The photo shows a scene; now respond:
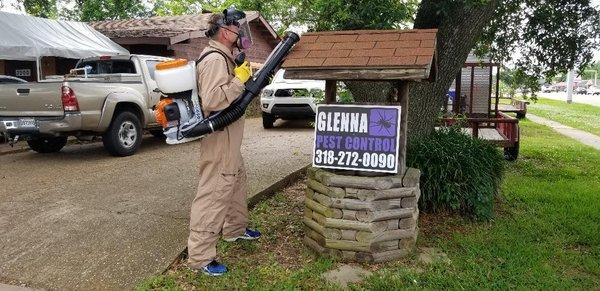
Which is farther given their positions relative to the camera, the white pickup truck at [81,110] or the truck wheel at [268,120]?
the truck wheel at [268,120]

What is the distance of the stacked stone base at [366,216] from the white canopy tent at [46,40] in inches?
362

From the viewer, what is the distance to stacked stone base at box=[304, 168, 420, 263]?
11.8 feet

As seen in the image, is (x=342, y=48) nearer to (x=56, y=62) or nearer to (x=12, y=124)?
(x=12, y=124)

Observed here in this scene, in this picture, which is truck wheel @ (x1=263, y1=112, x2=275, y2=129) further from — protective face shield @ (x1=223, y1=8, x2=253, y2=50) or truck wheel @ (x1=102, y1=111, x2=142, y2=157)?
protective face shield @ (x1=223, y1=8, x2=253, y2=50)

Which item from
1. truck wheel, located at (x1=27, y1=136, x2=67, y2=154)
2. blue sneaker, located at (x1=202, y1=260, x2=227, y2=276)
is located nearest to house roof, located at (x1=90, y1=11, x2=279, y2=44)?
truck wheel, located at (x1=27, y1=136, x2=67, y2=154)

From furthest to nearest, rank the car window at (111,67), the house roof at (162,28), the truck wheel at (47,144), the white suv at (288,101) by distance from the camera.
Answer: the house roof at (162,28) → the white suv at (288,101) → the car window at (111,67) → the truck wheel at (47,144)

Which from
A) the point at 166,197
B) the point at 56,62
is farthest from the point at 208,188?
the point at 56,62

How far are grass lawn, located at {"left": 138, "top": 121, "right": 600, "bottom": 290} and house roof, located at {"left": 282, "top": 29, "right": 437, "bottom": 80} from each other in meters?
1.40

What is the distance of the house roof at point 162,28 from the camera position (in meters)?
12.7

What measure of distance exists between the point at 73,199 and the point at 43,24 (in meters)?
8.42

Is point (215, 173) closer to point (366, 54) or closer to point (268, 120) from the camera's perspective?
point (366, 54)

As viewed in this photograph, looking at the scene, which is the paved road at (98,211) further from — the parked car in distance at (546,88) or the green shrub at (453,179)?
the parked car in distance at (546,88)

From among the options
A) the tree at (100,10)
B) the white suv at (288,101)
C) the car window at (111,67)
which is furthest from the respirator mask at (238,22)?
the tree at (100,10)

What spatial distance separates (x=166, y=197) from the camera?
211 inches
